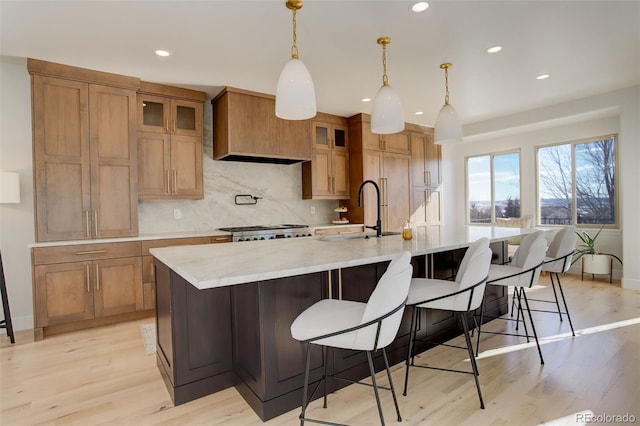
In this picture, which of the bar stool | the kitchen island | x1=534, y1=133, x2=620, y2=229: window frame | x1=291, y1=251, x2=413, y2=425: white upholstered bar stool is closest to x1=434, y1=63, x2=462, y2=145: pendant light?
the kitchen island

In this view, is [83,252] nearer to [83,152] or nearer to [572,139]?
[83,152]

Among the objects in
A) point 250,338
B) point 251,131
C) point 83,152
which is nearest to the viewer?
point 250,338

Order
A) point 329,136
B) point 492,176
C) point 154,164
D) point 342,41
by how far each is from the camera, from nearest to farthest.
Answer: point 342,41 → point 154,164 → point 329,136 → point 492,176

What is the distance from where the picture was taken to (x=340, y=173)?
523cm

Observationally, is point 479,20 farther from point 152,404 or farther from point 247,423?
point 152,404

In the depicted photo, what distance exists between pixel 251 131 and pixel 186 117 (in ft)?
2.51

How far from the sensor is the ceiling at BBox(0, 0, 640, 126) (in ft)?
7.93

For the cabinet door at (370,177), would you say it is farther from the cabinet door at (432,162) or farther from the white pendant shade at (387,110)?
the white pendant shade at (387,110)

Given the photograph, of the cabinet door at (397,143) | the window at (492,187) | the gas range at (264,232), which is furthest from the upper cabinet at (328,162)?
the window at (492,187)

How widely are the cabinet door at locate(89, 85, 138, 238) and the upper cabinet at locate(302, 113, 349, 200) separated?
227cm

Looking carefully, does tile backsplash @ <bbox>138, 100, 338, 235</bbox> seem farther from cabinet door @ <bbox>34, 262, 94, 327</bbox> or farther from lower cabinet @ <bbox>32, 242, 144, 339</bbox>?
cabinet door @ <bbox>34, 262, 94, 327</bbox>

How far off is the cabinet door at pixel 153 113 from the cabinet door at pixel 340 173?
2.31 metres

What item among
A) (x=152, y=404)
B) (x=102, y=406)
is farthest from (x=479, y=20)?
(x=102, y=406)

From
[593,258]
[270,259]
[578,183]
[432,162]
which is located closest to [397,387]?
[270,259]
